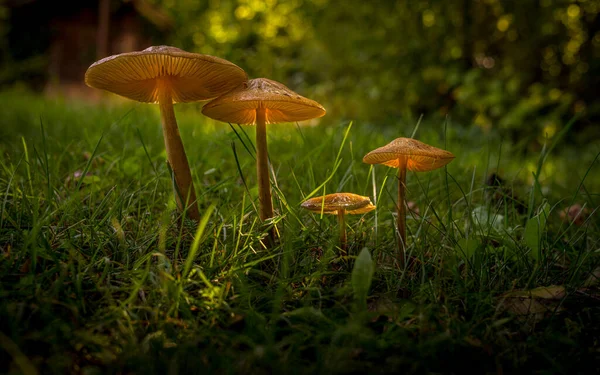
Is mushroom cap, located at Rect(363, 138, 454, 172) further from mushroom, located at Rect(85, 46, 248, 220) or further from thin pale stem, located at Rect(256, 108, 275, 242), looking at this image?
mushroom, located at Rect(85, 46, 248, 220)

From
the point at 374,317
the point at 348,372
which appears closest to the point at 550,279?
the point at 374,317

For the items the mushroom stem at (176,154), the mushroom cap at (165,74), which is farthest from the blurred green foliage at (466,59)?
the mushroom stem at (176,154)

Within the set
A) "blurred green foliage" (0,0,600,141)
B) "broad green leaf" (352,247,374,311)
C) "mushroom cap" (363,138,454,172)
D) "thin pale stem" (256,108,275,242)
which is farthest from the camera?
"blurred green foliage" (0,0,600,141)

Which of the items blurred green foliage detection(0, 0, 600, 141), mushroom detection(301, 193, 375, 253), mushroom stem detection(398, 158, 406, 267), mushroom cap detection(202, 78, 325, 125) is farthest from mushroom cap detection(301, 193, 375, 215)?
blurred green foliage detection(0, 0, 600, 141)

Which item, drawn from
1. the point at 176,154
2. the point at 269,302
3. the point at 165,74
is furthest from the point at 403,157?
the point at 165,74

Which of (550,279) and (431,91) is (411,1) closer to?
(431,91)
